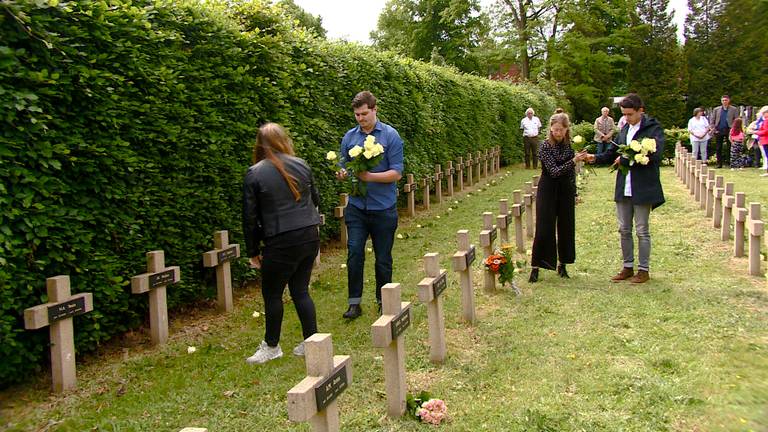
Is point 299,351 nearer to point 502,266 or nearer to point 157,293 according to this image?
point 157,293

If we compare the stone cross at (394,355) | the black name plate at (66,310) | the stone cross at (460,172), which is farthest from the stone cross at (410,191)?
the stone cross at (394,355)

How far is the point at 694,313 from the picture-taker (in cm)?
572

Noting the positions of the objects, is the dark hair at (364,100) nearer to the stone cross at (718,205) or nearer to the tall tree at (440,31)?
the stone cross at (718,205)

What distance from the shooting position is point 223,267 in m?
6.30

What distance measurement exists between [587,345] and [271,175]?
2.90m

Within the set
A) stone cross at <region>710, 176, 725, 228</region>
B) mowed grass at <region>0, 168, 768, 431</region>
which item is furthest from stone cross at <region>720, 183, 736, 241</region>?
mowed grass at <region>0, 168, 768, 431</region>

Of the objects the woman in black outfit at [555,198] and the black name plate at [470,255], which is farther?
the woman in black outfit at [555,198]

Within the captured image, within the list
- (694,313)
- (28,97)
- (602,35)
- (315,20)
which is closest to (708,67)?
(602,35)

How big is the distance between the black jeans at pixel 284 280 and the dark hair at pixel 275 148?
431 mm

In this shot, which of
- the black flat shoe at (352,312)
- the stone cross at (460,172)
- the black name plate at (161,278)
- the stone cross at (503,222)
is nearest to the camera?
the black name plate at (161,278)

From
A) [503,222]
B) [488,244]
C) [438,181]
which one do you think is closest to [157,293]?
[488,244]

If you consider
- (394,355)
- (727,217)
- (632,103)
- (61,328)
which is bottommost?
(394,355)

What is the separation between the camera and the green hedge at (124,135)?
13.9ft

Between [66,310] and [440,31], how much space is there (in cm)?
4340
